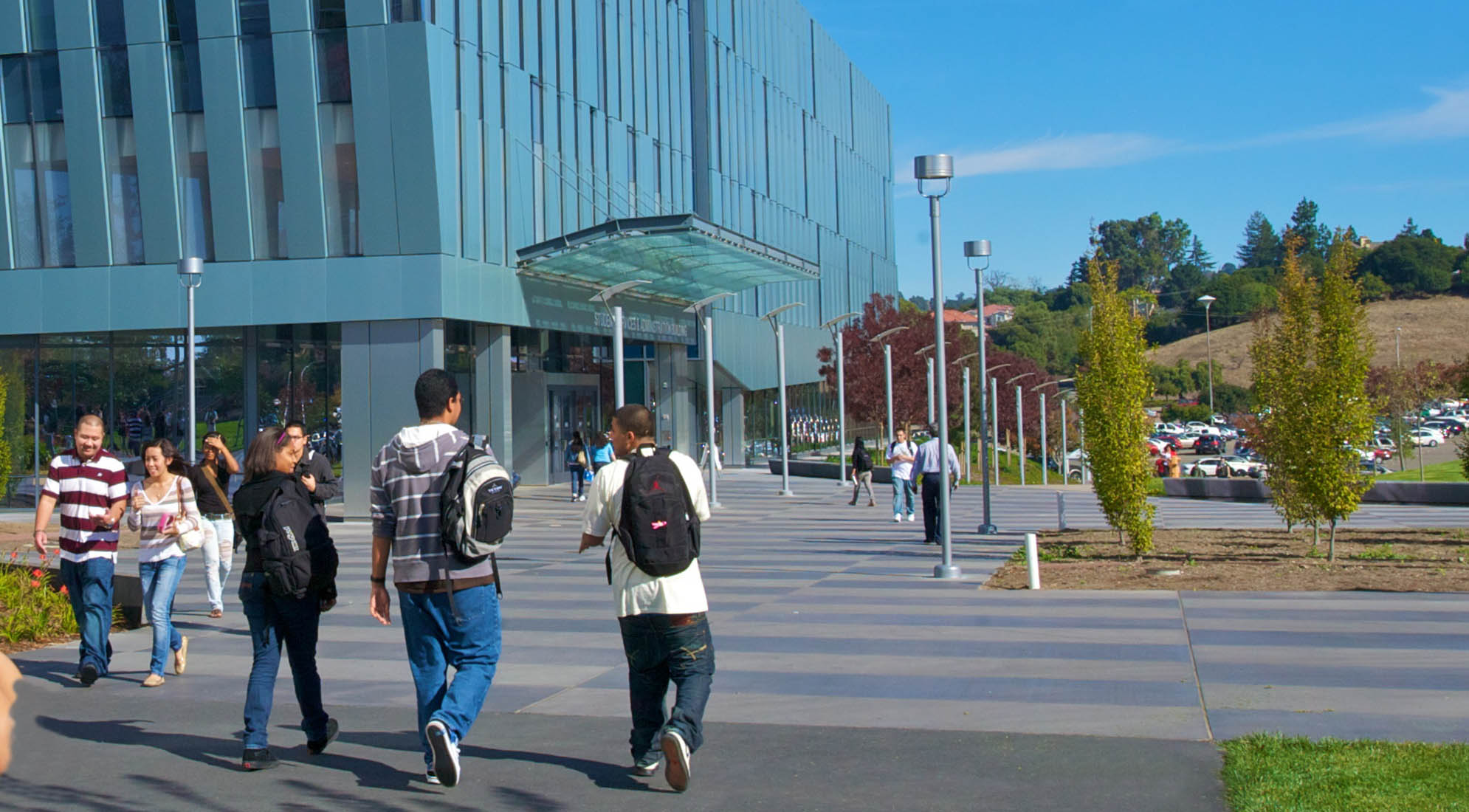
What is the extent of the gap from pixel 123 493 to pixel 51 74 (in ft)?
81.0

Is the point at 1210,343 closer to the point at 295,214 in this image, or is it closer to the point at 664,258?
the point at 664,258

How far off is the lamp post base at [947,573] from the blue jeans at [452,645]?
355 inches

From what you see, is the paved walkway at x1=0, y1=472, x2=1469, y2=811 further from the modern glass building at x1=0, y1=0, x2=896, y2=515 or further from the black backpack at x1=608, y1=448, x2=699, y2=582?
the modern glass building at x1=0, y1=0, x2=896, y2=515

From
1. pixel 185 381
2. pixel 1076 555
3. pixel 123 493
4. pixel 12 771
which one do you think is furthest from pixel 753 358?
pixel 12 771

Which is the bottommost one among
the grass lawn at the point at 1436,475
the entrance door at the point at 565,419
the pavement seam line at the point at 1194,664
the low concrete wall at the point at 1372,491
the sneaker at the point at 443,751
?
the grass lawn at the point at 1436,475

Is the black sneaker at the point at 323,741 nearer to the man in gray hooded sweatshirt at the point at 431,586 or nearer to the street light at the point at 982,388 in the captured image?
the man in gray hooded sweatshirt at the point at 431,586

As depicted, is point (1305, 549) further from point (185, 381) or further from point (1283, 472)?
point (185, 381)

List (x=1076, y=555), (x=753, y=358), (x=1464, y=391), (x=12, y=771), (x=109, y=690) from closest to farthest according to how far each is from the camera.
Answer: (x=12, y=771) → (x=109, y=690) → (x=1076, y=555) → (x=1464, y=391) → (x=753, y=358)

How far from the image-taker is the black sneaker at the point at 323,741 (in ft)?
22.1

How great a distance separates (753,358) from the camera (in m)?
54.0

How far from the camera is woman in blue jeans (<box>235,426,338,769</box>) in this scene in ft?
21.4

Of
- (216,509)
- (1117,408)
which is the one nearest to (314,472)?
(216,509)

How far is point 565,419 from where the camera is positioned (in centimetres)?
3944

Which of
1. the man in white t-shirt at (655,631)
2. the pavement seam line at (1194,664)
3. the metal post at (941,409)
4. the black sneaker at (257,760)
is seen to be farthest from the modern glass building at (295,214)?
the man in white t-shirt at (655,631)
